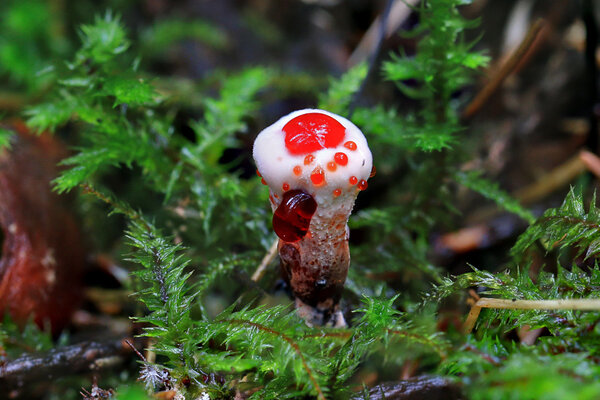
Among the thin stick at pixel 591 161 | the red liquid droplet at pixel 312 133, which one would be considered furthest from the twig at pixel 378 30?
the red liquid droplet at pixel 312 133

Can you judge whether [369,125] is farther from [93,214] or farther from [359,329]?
[93,214]

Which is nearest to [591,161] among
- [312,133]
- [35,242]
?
[312,133]

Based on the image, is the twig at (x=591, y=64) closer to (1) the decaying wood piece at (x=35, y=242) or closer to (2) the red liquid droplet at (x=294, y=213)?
(2) the red liquid droplet at (x=294, y=213)

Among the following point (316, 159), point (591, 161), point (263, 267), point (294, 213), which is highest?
point (316, 159)

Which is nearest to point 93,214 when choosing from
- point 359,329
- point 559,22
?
point 359,329

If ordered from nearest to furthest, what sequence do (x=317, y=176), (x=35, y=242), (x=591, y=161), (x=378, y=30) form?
(x=317, y=176) → (x=35, y=242) → (x=591, y=161) → (x=378, y=30)

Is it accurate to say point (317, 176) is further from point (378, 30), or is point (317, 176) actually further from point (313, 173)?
point (378, 30)

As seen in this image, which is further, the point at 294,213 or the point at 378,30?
the point at 378,30
